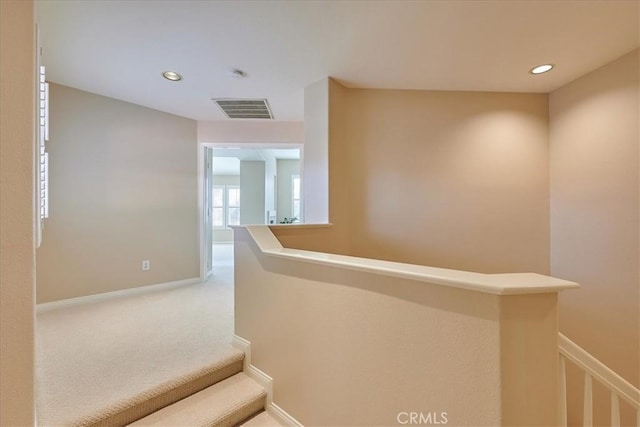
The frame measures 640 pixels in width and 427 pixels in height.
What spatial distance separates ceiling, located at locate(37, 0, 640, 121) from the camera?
1.75 metres

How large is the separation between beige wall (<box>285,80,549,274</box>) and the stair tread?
1.72 m

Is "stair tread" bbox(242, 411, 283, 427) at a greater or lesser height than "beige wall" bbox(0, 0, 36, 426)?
lesser

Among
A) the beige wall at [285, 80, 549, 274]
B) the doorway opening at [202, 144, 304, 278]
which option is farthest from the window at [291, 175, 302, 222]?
the beige wall at [285, 80, 549, 274]

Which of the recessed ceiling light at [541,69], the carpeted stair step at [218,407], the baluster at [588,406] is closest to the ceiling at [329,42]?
the recessed ceiling light at [541,69]

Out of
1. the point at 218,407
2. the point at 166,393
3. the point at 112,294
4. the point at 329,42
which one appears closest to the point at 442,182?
the point at 329,42

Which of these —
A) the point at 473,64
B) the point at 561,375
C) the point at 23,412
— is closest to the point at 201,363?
the point at 23,412

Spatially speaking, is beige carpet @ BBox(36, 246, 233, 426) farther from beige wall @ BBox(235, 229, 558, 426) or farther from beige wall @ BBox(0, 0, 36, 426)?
beige wall @ BBox(0, 0, 36, 426)

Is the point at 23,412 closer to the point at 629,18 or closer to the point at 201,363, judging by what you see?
the point at 201,363

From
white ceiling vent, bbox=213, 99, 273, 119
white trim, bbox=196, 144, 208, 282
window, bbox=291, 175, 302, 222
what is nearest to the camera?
white ceiling vent, bbox=213, 99, 273, 119

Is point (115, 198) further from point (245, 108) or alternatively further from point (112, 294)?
point (245, 108)

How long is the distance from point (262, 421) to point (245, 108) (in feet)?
10.6

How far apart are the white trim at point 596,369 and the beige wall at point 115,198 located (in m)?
3.91

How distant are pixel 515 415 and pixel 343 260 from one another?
0.82 meters

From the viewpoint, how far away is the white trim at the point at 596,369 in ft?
3.30
